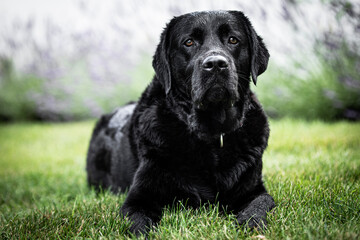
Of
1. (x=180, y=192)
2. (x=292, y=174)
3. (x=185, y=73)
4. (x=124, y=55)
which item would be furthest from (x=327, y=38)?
(x=124, y=55)

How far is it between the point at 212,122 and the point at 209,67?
447 millimetres

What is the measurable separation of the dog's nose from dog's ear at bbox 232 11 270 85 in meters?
0.48

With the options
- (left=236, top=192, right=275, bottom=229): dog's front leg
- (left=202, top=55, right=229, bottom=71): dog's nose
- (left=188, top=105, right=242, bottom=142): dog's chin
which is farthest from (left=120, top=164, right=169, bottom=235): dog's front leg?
(left=202, top=55, right=229, bottom=71): dog's nose

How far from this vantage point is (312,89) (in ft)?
20.3

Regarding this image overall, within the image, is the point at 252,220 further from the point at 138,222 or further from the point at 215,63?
the point at 215,63

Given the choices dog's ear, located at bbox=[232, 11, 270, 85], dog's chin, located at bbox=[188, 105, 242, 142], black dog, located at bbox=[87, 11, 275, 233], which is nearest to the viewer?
black dog, located at bbox=[87, 11, 275, 233]

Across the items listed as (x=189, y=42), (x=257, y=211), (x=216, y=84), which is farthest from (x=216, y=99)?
(x=257, y=211)

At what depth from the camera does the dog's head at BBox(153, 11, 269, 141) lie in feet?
7.33

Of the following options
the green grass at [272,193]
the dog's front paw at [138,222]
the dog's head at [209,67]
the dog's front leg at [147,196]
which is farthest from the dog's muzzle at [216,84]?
the dog's front paw at [138,222]

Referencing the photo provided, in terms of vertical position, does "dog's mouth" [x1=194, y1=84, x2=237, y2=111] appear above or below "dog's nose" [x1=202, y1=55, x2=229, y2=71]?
below

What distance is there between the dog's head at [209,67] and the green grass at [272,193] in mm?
662

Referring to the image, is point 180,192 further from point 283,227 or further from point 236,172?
point 283,227

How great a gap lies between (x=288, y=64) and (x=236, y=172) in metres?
4.55

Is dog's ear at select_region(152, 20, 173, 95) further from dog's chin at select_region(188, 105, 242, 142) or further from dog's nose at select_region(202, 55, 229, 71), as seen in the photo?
dog's nose at select_region(202, 55, 229, 71)
